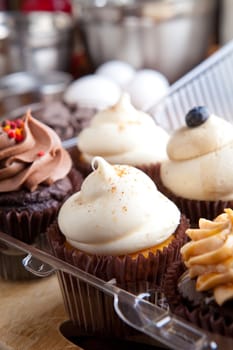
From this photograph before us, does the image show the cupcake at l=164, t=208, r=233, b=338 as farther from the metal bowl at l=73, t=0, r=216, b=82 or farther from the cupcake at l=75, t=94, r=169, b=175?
the metal bowl at l=73, t=0, r=216, b=82

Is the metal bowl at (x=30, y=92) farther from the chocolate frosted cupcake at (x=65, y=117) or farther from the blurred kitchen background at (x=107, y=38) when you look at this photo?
the chocolate frosted cupcake at (x=65, y=117)

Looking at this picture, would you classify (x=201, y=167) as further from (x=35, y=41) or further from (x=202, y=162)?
(x=35, y=41)

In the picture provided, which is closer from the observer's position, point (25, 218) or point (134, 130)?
point (25, 218)

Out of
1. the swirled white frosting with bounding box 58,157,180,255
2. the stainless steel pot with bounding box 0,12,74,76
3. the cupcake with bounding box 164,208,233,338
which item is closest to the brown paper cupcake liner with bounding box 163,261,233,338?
the cupcake with bounding box 164,208,233,338

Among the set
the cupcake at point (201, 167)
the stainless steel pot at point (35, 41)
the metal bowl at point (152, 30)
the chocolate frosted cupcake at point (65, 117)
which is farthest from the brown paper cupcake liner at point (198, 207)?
the stainless steel pot at point (35, 41)

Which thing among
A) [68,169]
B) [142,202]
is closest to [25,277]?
[68,169]

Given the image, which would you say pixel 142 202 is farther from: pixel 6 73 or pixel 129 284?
pixel 6 73
